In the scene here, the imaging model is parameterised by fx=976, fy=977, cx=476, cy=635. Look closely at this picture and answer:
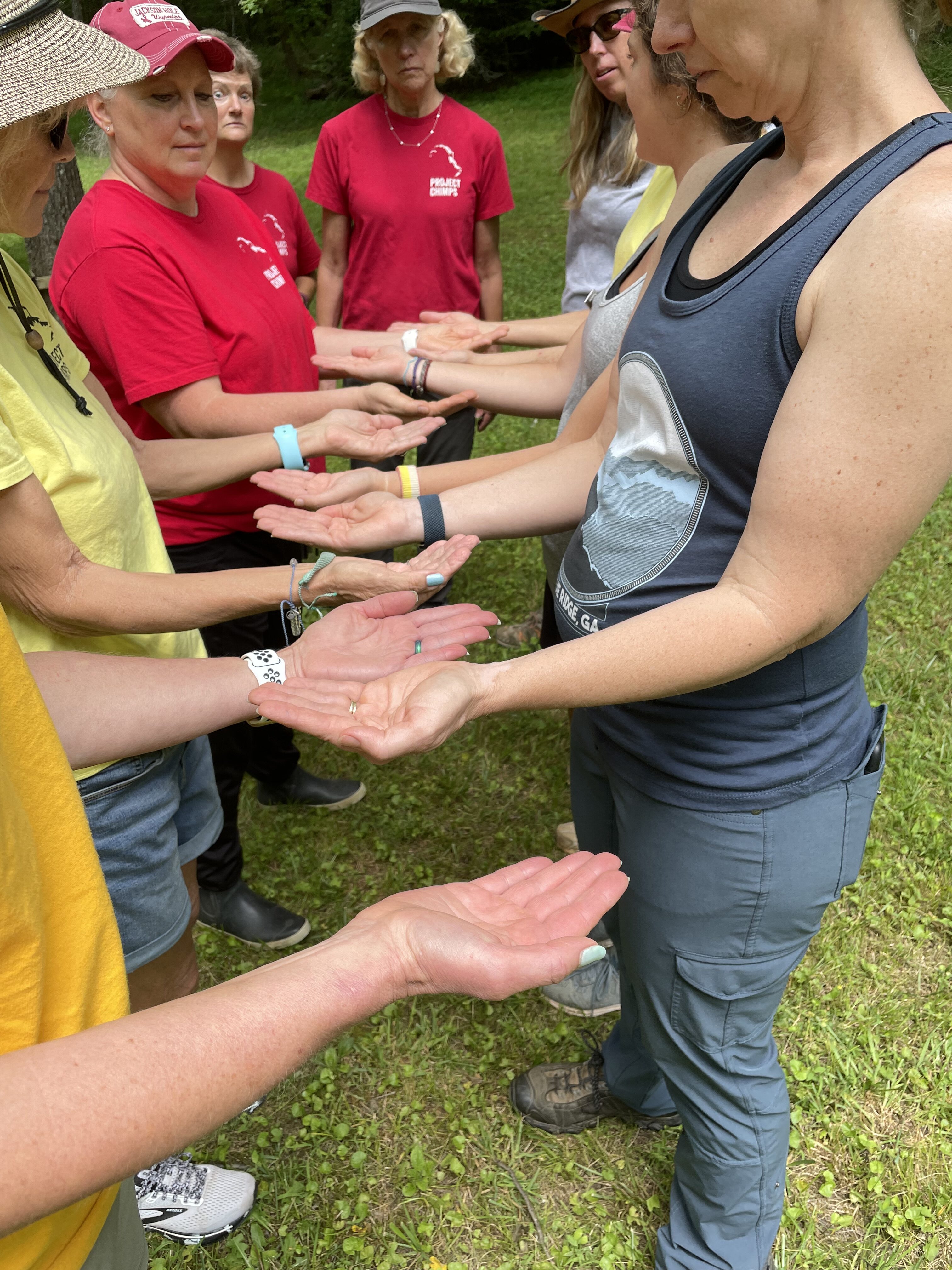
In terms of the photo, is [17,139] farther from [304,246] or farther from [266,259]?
[304,246]

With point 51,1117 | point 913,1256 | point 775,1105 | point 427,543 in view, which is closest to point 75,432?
point 427,543

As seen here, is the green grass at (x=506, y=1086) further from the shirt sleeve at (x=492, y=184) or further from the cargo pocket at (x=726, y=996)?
the shirt sleeve at (x=492, y=184)

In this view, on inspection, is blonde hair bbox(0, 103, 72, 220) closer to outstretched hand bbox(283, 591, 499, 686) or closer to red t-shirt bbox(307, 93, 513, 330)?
outstretched hand bbox(283, 591, 499, 686)

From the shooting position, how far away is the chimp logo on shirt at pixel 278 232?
14.6 ft

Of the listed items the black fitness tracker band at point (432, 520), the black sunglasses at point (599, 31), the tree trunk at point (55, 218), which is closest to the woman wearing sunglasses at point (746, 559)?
the black fitness tracker band at point (432, 520)

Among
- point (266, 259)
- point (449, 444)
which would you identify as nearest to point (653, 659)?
point (266, 259)

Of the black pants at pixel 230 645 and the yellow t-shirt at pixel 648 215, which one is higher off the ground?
the yellow t-shirt at pixel 648 215

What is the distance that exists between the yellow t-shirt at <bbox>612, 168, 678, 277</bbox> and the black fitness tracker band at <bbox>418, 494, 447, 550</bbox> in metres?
0.77

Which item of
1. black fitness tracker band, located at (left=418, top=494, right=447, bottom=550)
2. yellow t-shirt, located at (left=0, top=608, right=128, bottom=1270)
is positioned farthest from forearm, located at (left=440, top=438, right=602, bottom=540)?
yellow t-shirt, located at (left=0, top=608, right=128, bottom=1270)

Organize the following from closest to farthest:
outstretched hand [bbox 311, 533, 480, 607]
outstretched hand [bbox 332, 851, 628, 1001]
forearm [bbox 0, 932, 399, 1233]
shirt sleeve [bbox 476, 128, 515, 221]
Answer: forearm [bbox 0, 932, 399, 1233] → outstretched hand [bbox 332, 851, 628, 1001] → outstretched hand [bbox 311, 533, 480, 607] → shirt sleeve [bbox 476, 128, 515, 221]

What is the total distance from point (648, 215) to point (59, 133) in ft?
4.97

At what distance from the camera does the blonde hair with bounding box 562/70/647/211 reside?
12.2ft

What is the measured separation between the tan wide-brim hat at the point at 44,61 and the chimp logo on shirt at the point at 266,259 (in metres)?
1.23

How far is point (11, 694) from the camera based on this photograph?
1.07 meters
